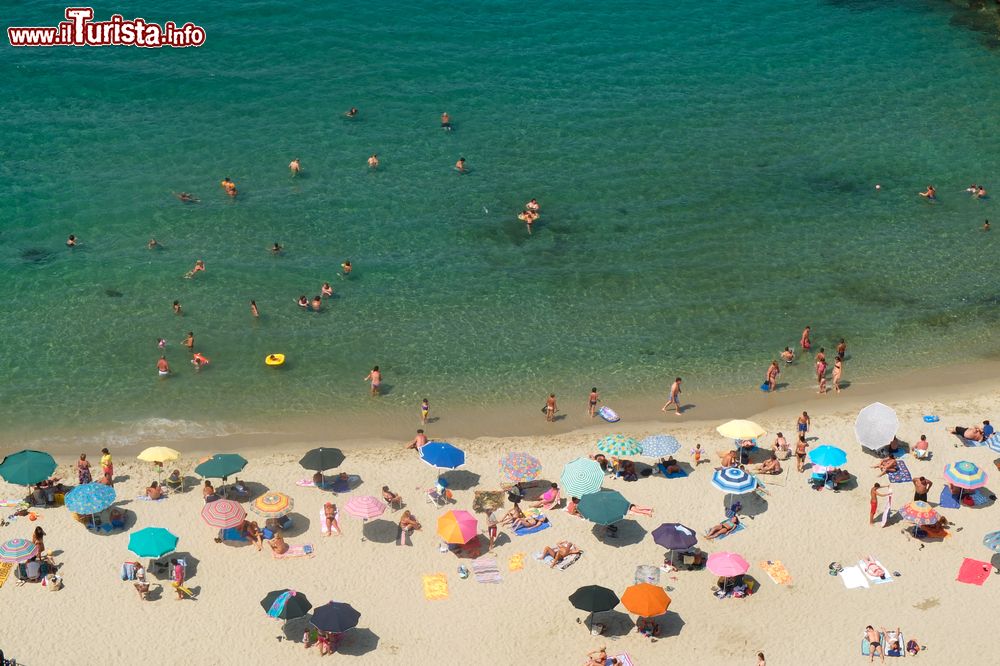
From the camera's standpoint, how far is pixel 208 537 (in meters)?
36.5

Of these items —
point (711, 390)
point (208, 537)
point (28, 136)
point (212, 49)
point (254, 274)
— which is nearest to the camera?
point (208, 537)

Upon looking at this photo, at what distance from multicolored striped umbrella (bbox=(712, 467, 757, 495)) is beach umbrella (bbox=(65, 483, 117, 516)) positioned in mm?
18084

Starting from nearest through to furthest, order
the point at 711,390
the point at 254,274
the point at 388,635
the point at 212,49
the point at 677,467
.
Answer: the point at 388,635 < the point at 677,467 < the point at 711,390 < the point at 254,274 < the point at 212,49

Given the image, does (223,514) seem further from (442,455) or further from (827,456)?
(827,456)

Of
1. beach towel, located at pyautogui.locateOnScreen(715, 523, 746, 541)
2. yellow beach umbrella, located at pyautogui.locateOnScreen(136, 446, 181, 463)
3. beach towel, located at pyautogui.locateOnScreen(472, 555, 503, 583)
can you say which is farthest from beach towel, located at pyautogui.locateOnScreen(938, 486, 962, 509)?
yellow beach umbrella, located at pyautogui.locateOnScreen(136, 446, 181, 463)

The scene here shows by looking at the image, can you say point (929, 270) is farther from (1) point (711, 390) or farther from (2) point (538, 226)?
(2) point (538, 226)

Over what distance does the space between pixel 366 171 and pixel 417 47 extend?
40.8ft

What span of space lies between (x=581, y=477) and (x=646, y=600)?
587 centimetres

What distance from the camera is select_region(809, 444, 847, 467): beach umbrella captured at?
37.9 meters

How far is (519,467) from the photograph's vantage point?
126 ft

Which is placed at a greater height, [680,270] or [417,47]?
[417,47]

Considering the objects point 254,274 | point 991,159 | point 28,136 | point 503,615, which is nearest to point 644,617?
point 503,615

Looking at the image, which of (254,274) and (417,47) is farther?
(417,47)

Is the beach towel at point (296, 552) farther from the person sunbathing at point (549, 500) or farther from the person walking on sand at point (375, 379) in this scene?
the person walking on sand at point (375, 379)
